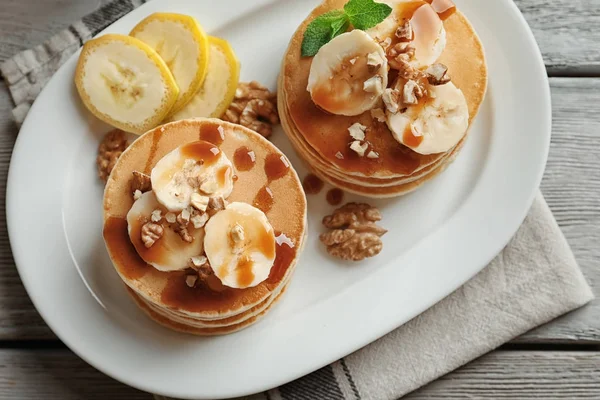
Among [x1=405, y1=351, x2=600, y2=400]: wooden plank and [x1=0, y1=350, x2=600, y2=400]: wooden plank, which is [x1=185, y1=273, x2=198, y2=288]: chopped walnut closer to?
[x1=0, y1=350, x2=600, y2=400]: wooden plank

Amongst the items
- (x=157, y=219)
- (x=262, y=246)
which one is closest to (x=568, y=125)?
(x=262, y=246)

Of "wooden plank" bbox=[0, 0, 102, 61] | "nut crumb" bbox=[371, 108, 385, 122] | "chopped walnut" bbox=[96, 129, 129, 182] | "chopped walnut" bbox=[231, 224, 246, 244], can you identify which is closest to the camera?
"chopped walnut" bbox=[231, 224, 246, 244]

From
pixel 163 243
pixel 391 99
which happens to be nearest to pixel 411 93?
pixel 391 99

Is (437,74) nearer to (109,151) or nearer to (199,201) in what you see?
(199,201)

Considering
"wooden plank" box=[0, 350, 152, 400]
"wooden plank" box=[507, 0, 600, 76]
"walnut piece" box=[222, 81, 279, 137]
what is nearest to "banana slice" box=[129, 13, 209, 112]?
"walnut piece" box=[222, 81, 279, 137]

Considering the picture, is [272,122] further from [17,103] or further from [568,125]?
[568,125]

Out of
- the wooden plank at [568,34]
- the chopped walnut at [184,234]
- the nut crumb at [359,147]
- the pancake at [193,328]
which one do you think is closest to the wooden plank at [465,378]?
the pancake at [193,328]
